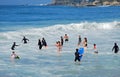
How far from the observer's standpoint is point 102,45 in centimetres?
3491

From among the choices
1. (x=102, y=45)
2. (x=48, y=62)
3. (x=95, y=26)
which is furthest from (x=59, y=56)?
Result: (x=95, y=26)

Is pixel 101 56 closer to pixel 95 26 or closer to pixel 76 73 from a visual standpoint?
pixel 76 73

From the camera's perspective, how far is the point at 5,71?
74.0 ft

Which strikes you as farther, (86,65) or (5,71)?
(86,65)

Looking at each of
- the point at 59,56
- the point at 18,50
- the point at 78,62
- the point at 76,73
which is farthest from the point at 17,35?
the point at 76,73

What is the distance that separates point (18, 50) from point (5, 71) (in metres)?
9.74

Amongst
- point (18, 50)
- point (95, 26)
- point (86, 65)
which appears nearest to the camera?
point (86, 65)

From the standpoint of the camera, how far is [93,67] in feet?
77.6

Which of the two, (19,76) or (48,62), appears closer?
(19,76)

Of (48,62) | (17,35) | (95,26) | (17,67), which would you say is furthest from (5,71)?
(95,26)

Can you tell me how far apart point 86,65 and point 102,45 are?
10.8m

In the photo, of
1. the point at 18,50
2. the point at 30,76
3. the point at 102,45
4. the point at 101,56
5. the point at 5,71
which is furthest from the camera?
the point at 102,45

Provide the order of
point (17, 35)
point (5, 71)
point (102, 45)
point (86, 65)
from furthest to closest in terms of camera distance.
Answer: point (17, 35), point (102, 45), point (86, 65), point (5, 71)

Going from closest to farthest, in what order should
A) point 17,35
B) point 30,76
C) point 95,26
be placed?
point 30,76 → point 17,35 → point 95,26
